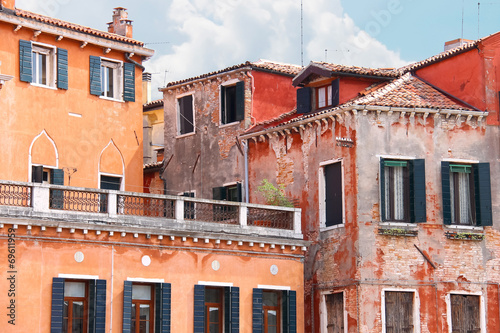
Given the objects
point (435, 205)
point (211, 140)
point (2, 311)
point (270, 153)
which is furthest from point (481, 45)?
point (2, 311)

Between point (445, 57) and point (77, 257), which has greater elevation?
point (445, 57)

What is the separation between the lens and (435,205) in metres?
32.1

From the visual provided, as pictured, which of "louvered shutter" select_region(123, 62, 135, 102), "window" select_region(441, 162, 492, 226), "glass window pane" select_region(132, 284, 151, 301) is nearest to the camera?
"glass window pane" select_region(132, 284, 151, 301)

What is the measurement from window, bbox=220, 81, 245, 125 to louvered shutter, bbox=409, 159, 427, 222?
22.8ft

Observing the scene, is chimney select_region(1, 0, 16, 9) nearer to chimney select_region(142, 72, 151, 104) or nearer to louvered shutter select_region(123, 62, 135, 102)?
louvered shutter select_region(123, 62, 135, 102)

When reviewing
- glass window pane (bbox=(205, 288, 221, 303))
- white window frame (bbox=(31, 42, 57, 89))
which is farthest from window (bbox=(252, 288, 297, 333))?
white window frame (bbox=(31, 42, 57, 89))

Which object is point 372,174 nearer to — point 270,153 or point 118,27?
point 270,153

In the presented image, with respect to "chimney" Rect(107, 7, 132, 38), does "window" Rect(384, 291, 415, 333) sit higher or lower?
lower

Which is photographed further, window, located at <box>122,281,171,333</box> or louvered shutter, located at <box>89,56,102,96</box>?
louvered shutter, located at <box>89,56,102,96</box>

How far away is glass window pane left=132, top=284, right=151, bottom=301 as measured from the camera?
29344mm

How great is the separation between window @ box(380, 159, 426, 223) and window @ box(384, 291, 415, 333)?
7.31 feet

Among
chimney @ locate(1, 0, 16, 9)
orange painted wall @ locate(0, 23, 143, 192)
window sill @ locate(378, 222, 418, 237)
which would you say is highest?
chimney @ locate(1, 0, 16, 9)

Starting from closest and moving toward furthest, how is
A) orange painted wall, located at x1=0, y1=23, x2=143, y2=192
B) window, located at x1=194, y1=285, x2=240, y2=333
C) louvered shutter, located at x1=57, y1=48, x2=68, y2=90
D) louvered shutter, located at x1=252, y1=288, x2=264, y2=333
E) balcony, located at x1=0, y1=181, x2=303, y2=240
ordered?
1. balcony, located at x1=0, y1=181, x2=303, y2=240
2. window, located at x1=194, y1=285, x2=240, y2=333
3. louvered shutter, located at x1=252, y1=288, x2=264, y2=333
4. orange painted wall, located at x1=0, y1=23, x2=143, y2=192
5. louvered shutter, located at x1=57, y1=48, x2=68, y2=90

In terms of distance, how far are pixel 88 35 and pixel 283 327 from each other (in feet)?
36.1
